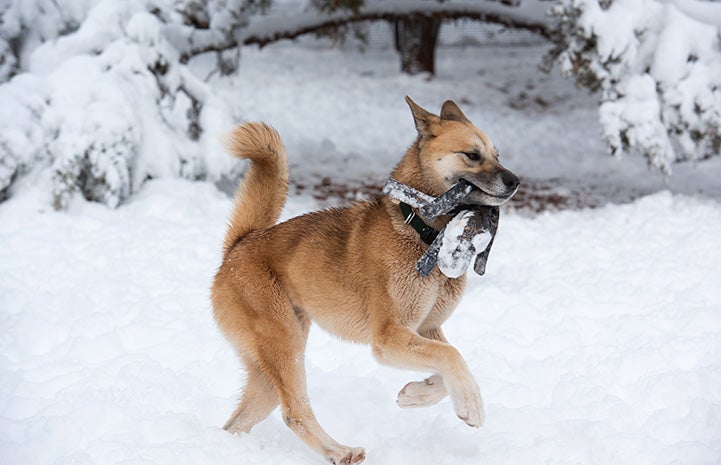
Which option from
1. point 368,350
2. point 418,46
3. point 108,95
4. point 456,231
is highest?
point 456,231

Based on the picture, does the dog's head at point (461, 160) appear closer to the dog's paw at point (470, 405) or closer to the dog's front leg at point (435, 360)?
the dog's front leg at point (435, 360)

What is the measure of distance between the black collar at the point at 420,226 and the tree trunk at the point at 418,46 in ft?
32.2

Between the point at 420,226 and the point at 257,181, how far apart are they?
920 mm

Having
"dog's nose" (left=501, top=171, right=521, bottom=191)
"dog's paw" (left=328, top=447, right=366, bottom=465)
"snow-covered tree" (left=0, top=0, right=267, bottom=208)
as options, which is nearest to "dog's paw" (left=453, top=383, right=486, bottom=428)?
Answer: "dog's paw" (left=328, top=447, right=366, bottom=465)

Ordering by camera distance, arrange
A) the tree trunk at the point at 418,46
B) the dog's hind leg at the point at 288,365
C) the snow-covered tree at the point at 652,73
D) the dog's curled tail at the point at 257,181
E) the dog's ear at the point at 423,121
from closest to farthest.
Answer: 1. the dog's hind leg at the point at 288,365
2. the dog's ear at the point at 423,121
3. the dog's curled tail at the point at 257,181
4. the snow-covered tree at the point at 652,73
5. the tree trunk at the point at 418,46

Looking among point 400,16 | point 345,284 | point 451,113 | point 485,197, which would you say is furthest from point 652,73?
point 345,284

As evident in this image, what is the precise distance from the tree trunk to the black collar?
32.2 feet

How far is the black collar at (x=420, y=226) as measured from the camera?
11.6 ft

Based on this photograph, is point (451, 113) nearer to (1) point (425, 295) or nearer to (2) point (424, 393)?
(1) point (425, 295)

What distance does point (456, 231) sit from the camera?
3.34 m

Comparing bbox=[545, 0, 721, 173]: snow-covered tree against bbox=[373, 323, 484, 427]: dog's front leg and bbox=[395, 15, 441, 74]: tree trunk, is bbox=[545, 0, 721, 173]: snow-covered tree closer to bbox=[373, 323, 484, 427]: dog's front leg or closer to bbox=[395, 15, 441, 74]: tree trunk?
bbox=[373, 323, 484, 427]: dog's front leg

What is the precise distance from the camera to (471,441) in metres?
3.87

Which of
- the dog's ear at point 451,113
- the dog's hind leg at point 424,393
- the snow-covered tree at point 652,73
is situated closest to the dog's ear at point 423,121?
the dog's ear at point 451,113

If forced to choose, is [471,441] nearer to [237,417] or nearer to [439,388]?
[439,388]
